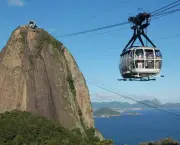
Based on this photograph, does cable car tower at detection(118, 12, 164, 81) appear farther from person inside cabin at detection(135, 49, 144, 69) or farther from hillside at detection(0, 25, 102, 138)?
hillside at detection(0, 25, 102, 138)

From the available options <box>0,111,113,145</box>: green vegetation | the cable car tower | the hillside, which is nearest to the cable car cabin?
the cable car tower

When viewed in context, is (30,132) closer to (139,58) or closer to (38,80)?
(38,80)

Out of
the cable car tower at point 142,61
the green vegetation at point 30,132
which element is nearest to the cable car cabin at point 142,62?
the cable car tower at point 142,61

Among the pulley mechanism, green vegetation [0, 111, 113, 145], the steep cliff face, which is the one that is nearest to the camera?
the pulley mechanism

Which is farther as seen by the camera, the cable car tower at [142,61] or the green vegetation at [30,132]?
the green vegetation at [30,132]

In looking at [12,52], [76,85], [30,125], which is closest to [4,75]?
[12,52]

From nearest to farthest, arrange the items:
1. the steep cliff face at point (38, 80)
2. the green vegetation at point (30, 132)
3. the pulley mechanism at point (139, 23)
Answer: the pulley mechanism at point (139, 23) → the green vegetation at point (30, 132) → the steep cliff face at point (38, 80)

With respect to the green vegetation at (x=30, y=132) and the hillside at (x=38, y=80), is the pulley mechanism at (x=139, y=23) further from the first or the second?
the hillside at (x=38, y=80)
